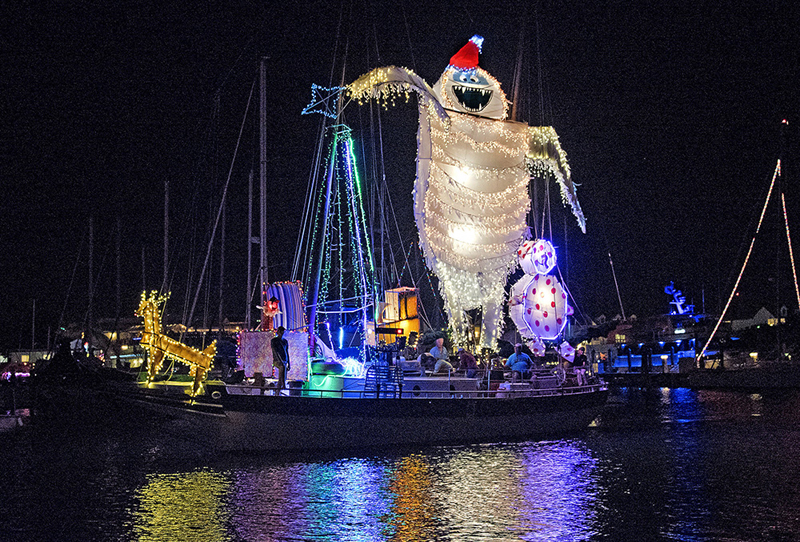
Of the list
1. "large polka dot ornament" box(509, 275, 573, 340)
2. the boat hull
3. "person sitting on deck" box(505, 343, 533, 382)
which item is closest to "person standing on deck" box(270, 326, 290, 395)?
the boat hull

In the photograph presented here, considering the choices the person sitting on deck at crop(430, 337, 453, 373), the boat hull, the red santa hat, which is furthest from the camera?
the red santa hat

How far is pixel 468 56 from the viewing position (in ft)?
90.5

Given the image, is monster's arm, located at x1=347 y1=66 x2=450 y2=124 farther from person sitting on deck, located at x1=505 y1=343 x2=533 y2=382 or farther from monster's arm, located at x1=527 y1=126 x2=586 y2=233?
person sitting on deck, located at x1=505 y1=343 x2=533 y2=382

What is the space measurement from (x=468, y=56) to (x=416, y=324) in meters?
10.1

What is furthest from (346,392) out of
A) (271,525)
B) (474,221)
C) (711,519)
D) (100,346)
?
(100,346)

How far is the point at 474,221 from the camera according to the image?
28.1 m

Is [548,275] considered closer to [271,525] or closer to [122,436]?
[122,436]

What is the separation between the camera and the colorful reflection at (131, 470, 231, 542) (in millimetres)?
9836

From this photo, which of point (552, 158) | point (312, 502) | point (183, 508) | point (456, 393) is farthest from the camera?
point (552, 158)

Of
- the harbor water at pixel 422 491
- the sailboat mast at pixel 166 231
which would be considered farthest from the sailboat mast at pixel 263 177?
the sailboat mast at pixel 166 231

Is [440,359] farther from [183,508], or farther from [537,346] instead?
[183,508]

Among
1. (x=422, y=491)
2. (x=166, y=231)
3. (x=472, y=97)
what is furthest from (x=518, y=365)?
(x=166, y=231)

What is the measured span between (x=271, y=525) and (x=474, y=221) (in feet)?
63.1

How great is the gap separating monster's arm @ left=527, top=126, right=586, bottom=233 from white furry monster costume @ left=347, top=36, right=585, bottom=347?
1.48 feet
